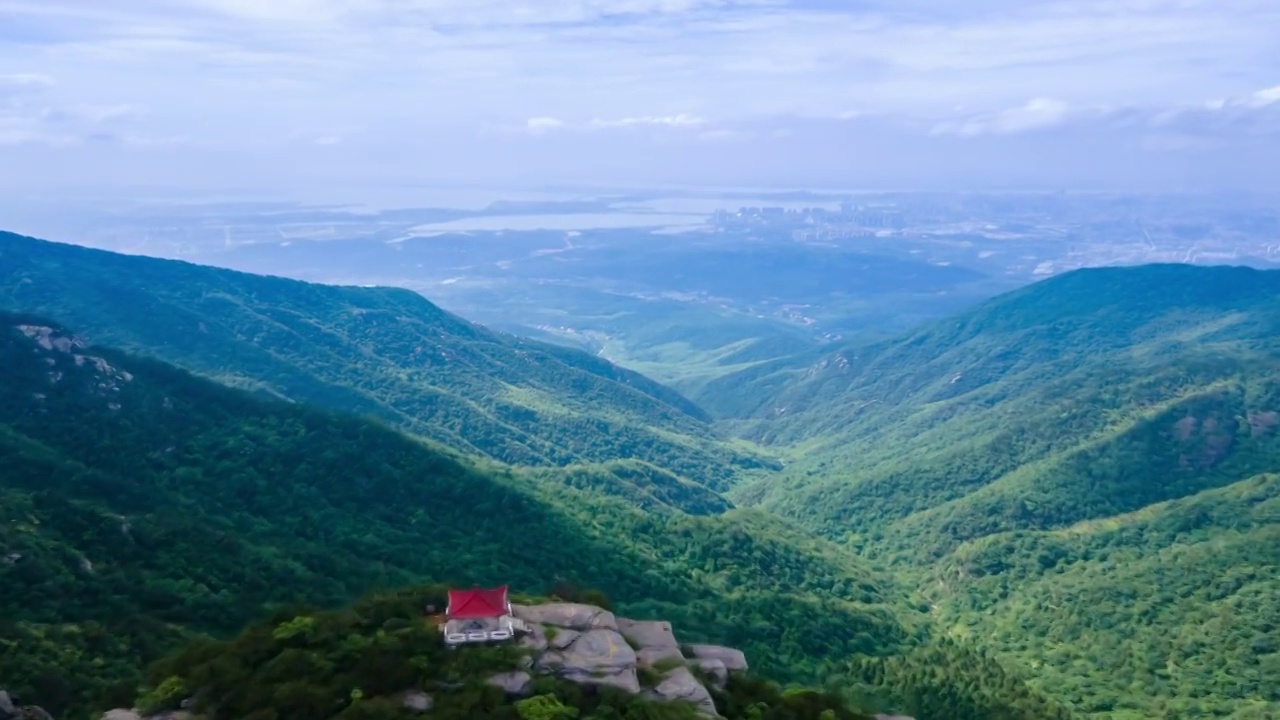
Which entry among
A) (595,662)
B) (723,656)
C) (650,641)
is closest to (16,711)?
(595,662)

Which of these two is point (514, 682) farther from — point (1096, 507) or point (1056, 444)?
point (1056, 444)

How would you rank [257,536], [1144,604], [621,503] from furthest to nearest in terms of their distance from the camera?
1. [621,503]
2. [1144,604]
3. [257,536]

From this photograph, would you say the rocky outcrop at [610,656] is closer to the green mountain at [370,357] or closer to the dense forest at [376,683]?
the dense forest at [376,683]

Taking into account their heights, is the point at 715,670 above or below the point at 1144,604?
above

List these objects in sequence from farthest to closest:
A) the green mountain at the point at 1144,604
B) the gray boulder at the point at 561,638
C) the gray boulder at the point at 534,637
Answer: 1. the green mountain at the point at 1144,604
2. the gray boulder at the point at 561,638
3. the gray boulder at the point at 534,637

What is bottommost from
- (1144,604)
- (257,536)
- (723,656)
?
(1144,604)

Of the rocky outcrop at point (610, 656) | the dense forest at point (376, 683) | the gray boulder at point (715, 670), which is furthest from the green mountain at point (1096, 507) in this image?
the dense forest at point (376, 683)

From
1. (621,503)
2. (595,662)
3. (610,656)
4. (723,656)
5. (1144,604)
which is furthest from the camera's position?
(621,503)

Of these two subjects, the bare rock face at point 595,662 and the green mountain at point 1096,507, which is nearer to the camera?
the bare rock face at point 595,662
